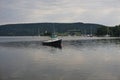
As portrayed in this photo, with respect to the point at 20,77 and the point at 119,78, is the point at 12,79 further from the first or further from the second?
the point at 119,78

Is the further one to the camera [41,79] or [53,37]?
[53,37]

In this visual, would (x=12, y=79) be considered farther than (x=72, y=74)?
No

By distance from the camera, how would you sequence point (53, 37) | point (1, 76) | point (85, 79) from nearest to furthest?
point (85, 79)
point (1, 76)
point (53, 37)

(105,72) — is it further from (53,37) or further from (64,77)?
(53,37)

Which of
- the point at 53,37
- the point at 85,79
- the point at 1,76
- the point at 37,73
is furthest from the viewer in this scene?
the point at 53,37

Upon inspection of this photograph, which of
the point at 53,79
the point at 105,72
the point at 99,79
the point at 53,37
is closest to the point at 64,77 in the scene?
the point at 53,79

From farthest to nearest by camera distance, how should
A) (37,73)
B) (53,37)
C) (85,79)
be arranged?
(53,37) < (37,73) < (85,79)

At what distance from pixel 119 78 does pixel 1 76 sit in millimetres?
10817

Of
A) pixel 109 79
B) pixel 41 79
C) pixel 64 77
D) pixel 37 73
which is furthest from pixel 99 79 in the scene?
pixel 37 73

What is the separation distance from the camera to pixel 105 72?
30.6 meters

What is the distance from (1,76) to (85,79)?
7.99 m

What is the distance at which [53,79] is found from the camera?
26.5 metres

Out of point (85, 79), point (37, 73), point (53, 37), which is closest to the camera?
point (85, 79)

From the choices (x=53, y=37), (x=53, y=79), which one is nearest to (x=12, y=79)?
(x=53, y=79)
